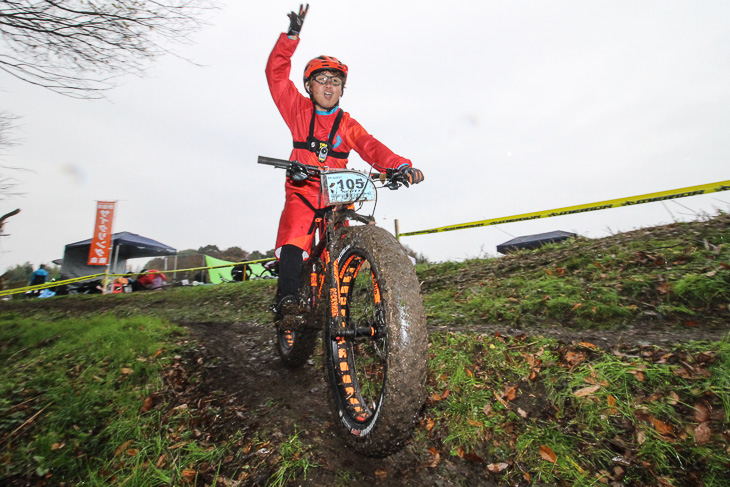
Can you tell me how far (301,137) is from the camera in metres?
3.83

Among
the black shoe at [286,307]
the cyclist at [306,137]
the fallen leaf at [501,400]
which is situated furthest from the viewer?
the cyclist at [306,137]

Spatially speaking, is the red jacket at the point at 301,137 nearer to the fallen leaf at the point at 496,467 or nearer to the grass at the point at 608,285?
the grass at the point at 608,285

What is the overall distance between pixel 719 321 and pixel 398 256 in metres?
3.31

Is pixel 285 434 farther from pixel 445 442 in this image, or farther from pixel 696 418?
pixel 696 418

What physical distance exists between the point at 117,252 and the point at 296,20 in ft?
81.4

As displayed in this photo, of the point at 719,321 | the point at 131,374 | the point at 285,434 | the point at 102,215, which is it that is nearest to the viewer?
the point at 285,434

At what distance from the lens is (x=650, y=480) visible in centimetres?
181

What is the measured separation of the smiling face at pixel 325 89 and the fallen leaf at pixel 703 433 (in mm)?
4062

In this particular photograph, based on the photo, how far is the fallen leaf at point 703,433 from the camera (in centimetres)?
187

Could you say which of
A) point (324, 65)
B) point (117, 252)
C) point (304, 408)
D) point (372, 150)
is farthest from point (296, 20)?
point (117, 252)

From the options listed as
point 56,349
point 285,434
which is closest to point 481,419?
point 285,434

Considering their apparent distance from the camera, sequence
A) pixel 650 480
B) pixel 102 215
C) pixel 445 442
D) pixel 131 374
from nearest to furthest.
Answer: pixel 650 480 → pixel 445 442 → pixel 131 374 → pixel 102 215

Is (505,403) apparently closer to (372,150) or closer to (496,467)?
(496,467)

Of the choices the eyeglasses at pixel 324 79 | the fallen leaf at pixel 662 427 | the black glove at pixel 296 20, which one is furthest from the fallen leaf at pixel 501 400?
the black glove at pixel 296 20
